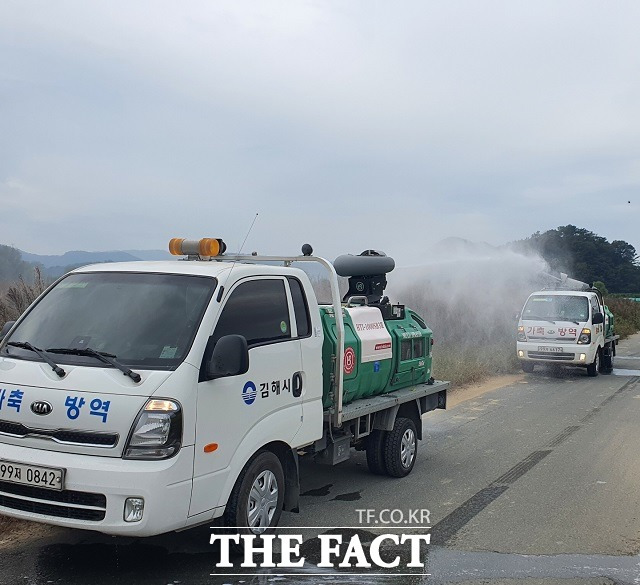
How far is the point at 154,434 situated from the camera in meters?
4.41

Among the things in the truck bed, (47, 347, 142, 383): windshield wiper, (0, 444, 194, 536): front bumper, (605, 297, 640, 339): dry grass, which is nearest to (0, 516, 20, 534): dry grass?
(0, 444, 194, 536): front bumper

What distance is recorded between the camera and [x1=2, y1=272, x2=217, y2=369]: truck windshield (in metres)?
4.82

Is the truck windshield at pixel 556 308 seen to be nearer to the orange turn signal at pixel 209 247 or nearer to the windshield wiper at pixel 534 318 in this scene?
the windshield wiper at pixel 534 318

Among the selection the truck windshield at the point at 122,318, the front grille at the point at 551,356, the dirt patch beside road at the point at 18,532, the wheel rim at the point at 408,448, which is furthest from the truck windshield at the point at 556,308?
the dirt patch beside road at the point at 18,532

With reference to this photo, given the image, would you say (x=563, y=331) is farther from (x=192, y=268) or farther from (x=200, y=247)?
(x=192, y=268)

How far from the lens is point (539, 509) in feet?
21.6

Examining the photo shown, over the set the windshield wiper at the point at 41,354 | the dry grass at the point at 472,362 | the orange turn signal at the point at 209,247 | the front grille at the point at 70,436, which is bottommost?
the dry grass at the point at 472,362

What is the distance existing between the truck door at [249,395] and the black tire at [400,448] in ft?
6.62

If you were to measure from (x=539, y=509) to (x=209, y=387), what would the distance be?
3535 millimetres

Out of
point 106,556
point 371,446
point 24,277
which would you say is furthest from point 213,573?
point 24,277

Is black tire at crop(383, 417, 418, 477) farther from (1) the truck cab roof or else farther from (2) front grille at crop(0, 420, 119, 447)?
(2) front grille at crop(0, 420, 119, 447)

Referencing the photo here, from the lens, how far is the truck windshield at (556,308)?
17.2 m

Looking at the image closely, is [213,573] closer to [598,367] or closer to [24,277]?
[24,277]

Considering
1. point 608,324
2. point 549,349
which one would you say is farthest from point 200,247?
point 608,324
